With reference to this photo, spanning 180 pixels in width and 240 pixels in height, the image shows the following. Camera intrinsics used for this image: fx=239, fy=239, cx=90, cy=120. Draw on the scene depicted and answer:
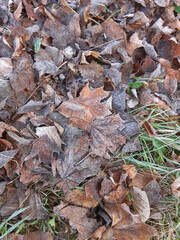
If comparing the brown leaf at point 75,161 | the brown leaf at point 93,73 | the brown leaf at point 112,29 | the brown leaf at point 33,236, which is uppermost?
the brown leaf at point 112,29

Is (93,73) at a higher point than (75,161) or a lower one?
higher

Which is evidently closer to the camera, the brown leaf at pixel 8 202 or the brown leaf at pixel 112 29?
the brown leaf at pixel 8 202

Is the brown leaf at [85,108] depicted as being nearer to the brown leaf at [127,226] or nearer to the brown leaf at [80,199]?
the brown leaf at [80,199]

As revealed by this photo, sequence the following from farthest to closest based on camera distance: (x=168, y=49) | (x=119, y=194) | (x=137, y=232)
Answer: (x=168, y=49)
(x=119, y=194)
(x=137, y=232)

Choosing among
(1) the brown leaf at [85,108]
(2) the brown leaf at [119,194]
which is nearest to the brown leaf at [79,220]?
(2) the brown leaf at [119,194]

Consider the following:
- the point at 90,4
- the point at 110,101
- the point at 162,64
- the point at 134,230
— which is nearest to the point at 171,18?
the point at 162,64

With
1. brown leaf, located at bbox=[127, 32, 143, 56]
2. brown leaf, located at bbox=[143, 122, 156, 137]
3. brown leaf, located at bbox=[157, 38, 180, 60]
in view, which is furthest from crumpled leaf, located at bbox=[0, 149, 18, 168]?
brown leaf, located at bbox=[157, 38, 180, 60]

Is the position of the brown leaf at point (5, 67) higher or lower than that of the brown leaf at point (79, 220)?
higher

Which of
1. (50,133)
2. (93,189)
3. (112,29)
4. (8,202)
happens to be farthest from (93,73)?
(8,202)

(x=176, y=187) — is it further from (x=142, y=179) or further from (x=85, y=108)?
(x=85, y=108)
